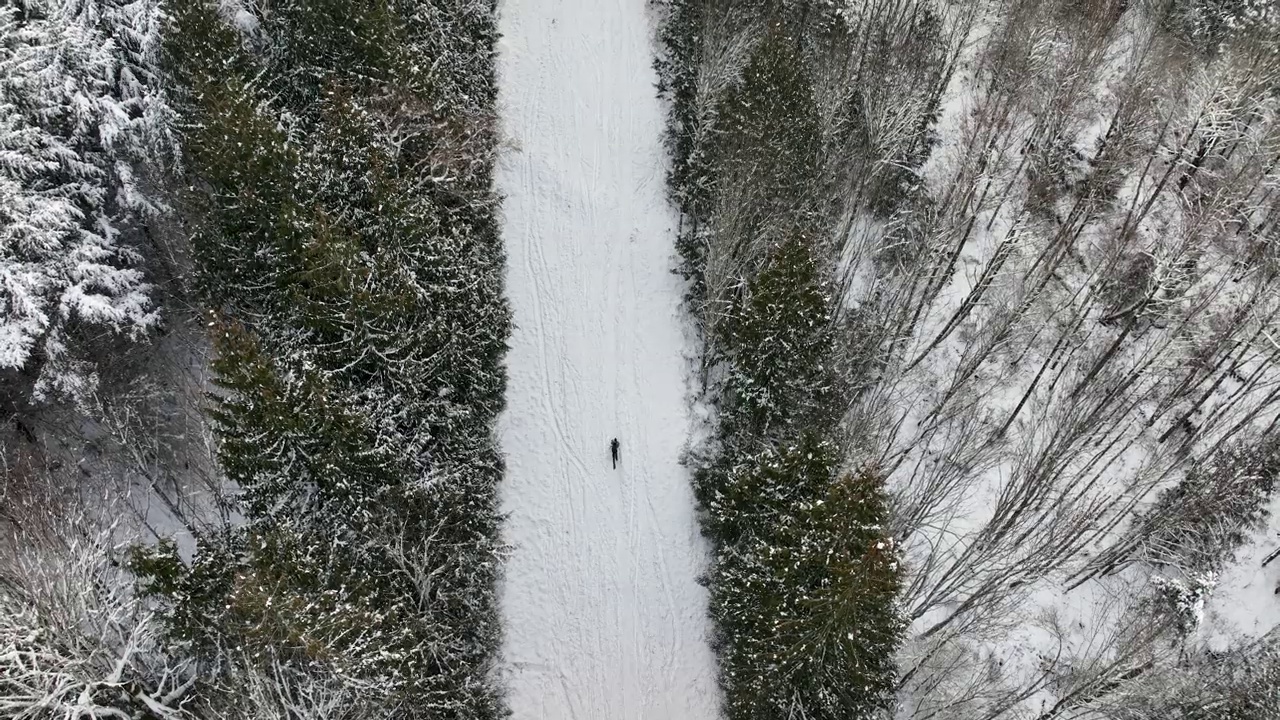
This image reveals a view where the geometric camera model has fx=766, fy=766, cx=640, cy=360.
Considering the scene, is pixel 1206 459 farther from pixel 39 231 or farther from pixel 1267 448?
pixel 39 231

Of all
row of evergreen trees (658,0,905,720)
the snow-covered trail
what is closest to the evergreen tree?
the snow-covered trail

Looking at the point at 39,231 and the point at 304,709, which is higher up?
the point at 39,231

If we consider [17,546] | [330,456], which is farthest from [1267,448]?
[17,546]

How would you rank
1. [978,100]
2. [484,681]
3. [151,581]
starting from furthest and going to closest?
[978,100]
[484,681]
[151,581]

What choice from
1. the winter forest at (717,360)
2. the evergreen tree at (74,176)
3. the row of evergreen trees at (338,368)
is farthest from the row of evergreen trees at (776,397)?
the evergreen tree at (74,176)

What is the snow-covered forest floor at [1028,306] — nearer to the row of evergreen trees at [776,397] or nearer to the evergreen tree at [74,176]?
the row of evergreen trees at [776,397]

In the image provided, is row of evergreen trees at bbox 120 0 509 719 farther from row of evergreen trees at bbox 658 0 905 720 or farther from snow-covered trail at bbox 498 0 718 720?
row of evergreen trees at bbox 658 0 905 720
